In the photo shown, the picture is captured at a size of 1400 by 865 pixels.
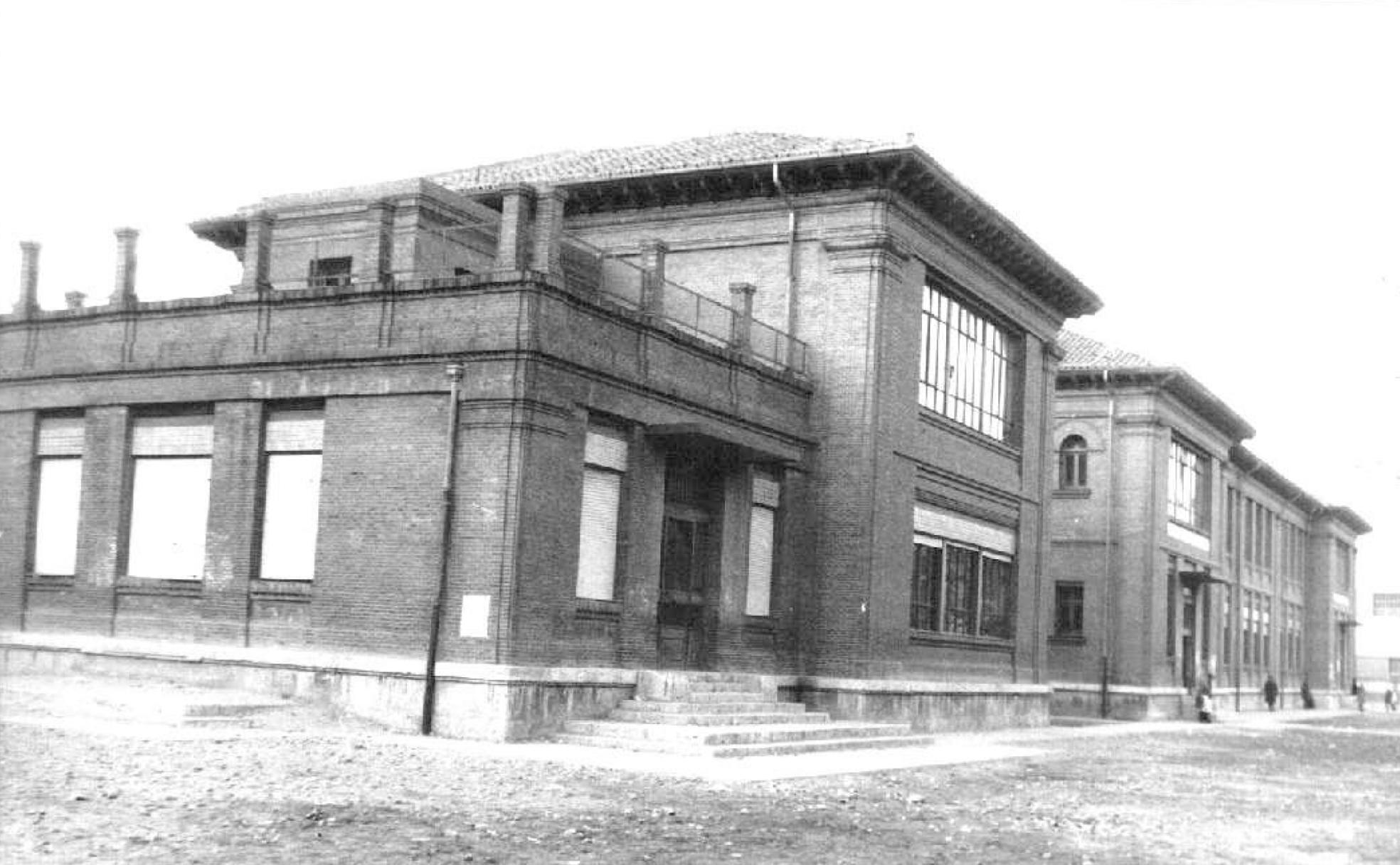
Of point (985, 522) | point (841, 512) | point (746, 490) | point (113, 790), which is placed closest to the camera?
point (113, 790)

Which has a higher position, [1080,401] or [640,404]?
[1080,401]

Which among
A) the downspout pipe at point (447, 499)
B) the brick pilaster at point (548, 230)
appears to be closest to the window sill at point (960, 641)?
the brick pilaster at point (548, 230)

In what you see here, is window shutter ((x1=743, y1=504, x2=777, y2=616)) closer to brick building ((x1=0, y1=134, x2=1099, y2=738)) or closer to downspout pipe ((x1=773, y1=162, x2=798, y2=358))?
brick building ((x1=0, y1=134, x2=1099, y2=738))

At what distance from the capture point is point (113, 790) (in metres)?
13.0

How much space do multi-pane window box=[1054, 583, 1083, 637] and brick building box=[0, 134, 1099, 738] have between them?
1350 centimetres

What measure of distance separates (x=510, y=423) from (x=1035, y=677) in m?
19.0

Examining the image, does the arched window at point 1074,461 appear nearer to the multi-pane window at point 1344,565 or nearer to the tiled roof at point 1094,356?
the tiled roof at point 1094,356

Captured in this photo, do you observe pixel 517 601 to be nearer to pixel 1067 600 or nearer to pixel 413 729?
pixel 413 729

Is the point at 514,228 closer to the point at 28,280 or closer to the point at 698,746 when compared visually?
the point at 698,746

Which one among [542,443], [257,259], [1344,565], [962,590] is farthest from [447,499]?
[1344,565]

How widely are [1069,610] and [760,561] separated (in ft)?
72.1

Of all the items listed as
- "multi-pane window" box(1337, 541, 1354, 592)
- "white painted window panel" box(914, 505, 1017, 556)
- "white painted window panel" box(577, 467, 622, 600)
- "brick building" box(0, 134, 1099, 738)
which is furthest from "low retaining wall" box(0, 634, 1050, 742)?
"multi-pane window" box(1337, 541, 1354, 592)

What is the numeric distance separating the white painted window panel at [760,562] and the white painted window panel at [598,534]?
3896mm

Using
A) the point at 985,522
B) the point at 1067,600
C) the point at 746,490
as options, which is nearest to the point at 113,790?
the point at 746,490
